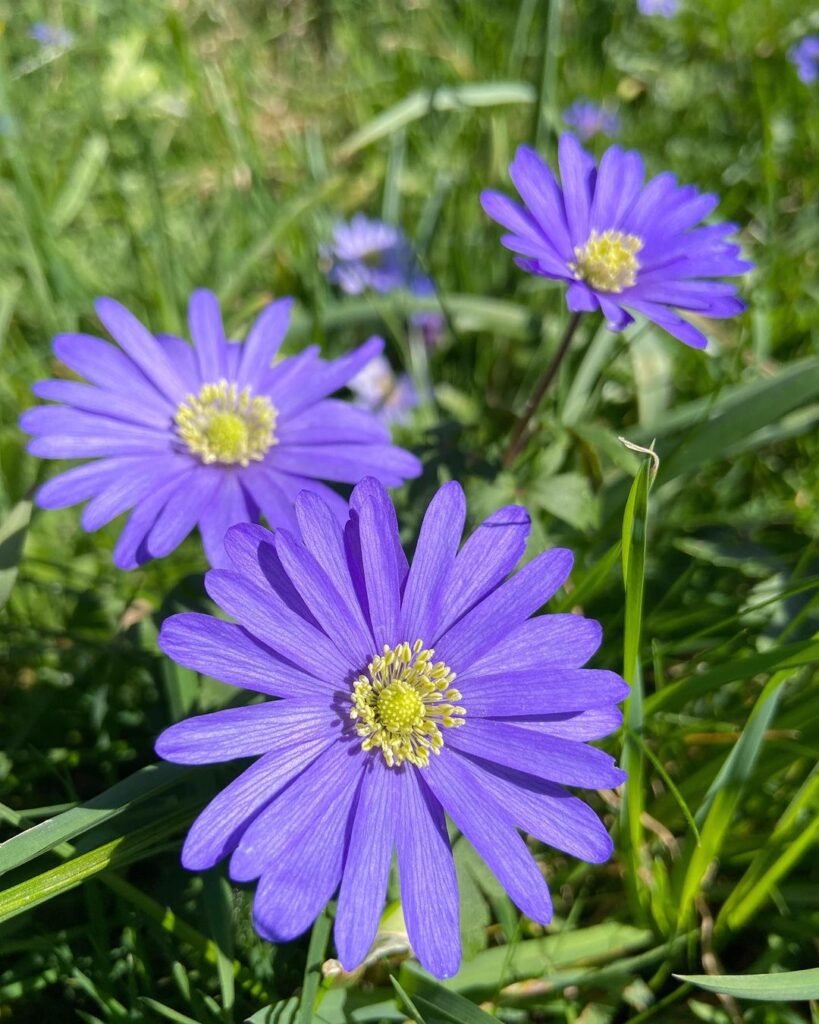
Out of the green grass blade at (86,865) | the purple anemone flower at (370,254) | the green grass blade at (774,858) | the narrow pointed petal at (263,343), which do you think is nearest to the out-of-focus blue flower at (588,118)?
the purple anemone flower at (370,254)

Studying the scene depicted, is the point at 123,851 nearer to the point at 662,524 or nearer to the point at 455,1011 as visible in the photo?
the point at 455,1011

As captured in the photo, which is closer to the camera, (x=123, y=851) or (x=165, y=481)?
(x=123, y=851)

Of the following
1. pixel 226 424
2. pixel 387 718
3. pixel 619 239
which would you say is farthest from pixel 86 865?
pixel 619 239

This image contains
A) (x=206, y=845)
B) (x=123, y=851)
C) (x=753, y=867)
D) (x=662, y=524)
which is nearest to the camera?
(x=206, y=845)

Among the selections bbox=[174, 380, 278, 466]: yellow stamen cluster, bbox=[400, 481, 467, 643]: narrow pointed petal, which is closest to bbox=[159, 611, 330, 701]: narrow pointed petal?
bbox=[400, 481, 467, 643]: narrow pointed petal

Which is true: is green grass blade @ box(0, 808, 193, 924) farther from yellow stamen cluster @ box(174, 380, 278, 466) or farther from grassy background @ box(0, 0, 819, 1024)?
yellow stamen cluster @ box(174, 380, 278, 466)

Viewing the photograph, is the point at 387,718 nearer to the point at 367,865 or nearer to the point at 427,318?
the point at 367,865

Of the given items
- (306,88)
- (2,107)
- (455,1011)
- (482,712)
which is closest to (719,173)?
(306,88)

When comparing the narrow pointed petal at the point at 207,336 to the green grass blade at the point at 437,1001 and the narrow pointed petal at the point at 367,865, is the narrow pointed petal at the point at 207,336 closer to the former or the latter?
the narrow pointed petal at the point at 367,865
